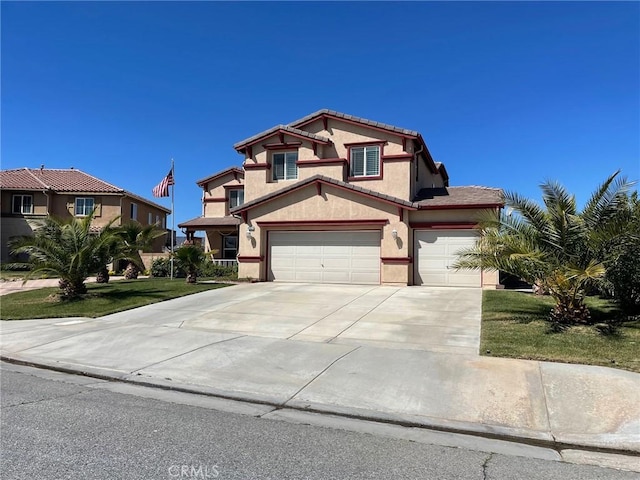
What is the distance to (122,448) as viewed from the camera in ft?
14.6

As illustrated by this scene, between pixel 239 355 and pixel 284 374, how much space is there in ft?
4.58

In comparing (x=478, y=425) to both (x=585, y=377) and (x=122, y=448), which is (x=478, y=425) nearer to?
(x=585, y=377)

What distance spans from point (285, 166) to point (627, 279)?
14963mm

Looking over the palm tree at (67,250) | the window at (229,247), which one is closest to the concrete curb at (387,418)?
the palm tree at (67,250)

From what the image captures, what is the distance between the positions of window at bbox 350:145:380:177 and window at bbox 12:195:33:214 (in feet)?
77.5

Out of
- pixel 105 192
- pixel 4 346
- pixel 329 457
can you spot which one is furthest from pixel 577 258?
pixel 105 192

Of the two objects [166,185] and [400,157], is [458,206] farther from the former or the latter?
[166,185]

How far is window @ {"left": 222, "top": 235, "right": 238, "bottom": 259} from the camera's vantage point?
29359mm

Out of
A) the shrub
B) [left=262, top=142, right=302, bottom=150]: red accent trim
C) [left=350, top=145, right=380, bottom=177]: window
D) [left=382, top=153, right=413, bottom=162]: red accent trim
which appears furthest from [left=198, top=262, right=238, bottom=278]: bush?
[left=382, top=153, right=413, bottom=162]: red accent trim

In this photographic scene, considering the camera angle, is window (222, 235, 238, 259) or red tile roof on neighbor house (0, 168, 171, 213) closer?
window (222, 235, 238, 259)

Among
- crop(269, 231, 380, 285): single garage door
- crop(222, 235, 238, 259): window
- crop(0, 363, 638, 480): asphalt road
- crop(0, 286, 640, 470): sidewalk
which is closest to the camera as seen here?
crop(0, 363, 638, 480): asphalt road

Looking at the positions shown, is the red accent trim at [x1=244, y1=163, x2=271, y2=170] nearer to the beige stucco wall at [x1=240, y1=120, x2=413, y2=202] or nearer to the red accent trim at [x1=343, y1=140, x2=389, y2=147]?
the beige stucco wall at [x1=240, y1=120, x2=413, y2=202]

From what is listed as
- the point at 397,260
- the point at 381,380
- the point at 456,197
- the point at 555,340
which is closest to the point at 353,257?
the point at 397,260

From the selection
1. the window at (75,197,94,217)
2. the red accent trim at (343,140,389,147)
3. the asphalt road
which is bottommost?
the asphalt road
